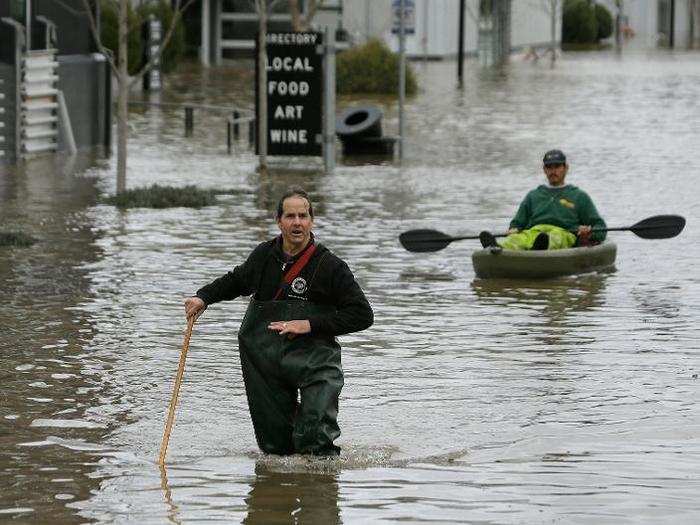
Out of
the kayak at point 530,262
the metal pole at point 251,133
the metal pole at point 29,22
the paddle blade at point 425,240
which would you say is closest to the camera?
the kayak at point 530,262

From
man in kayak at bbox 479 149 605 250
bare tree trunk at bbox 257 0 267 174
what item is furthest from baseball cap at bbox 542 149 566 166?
bare tree trunk at bbox 257 0 267 174

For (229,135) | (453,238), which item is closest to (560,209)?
(453,238)

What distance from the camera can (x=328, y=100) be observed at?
1037 inches

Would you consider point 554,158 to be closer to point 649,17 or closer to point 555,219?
point 555,219

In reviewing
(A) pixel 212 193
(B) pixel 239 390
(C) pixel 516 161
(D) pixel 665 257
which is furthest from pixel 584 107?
(B) pixel 239 390

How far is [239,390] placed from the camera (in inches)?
432

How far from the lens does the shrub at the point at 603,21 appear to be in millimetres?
104113

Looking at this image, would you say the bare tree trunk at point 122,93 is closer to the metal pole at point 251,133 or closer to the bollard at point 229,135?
the bollard at point 229,135

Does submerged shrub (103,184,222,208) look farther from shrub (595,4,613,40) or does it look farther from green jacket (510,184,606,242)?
shrub (595,4,613,40)

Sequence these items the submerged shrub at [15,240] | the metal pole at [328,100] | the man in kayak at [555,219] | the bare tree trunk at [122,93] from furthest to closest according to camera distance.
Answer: the metal pole at [328,100] → the bare tree trunk at [122,93] → the submerged shrub at [15,240] → the man in kayak at [555,219]

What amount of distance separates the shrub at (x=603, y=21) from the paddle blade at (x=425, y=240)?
87.9m

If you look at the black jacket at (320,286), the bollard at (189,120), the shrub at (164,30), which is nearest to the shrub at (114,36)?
the shrub at (164,30)

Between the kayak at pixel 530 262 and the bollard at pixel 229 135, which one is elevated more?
the bollard at pixel 229 135

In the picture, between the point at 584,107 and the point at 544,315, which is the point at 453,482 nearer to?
the point at 544,315
